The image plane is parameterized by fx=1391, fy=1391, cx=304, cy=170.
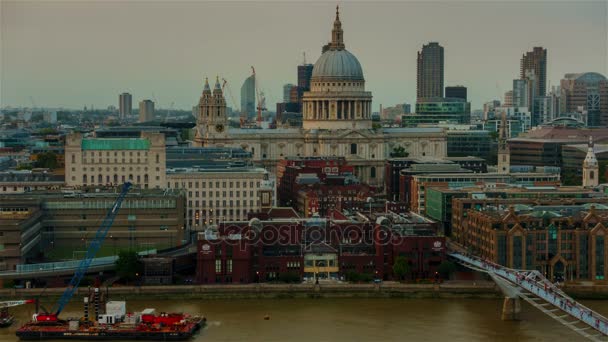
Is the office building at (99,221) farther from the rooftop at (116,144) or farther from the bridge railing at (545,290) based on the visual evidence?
the bridge railing at (545,290)

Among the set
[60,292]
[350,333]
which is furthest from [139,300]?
[350,333]

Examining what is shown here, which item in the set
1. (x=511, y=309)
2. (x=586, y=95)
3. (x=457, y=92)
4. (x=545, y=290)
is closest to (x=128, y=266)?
(x=511, y=309)

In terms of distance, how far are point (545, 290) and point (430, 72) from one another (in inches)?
5072

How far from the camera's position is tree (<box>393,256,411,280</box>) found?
47.3 metres

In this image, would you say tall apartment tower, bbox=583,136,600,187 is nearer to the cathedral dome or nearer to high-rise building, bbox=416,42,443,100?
the cathedral dome

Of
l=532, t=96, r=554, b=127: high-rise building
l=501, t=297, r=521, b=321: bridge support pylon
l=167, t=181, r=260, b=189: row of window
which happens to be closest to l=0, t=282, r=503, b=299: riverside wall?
l=501, t=297, r=521, b=321: bridge support pylon

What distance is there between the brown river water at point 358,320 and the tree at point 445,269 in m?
2.55

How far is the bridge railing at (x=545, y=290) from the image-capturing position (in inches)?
1505

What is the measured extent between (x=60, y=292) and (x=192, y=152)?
28450 mm

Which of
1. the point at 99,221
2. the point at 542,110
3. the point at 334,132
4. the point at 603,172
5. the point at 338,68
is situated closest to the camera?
the point at 99,221

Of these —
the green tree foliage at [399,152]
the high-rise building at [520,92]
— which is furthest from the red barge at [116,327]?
the high-rise building at [520,92]

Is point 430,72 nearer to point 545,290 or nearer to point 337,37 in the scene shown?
point 337,37

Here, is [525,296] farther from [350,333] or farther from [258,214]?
[258,214]

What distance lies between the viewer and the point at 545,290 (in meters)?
41.2
